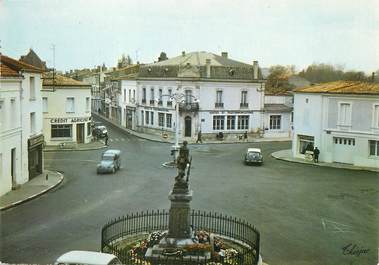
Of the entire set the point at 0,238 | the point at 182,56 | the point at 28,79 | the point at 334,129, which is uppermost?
the point at 182,56

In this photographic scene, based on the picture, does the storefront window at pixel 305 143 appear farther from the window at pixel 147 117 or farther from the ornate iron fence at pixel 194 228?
the window at pixel 147 117

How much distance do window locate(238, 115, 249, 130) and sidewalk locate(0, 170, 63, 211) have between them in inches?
1117

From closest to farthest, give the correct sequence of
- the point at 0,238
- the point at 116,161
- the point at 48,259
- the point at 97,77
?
the point at 48,259 → the point at 0,238 → the point at 116,161 → the point at 97,77

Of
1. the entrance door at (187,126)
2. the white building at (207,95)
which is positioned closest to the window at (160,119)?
the white building at (207,95)

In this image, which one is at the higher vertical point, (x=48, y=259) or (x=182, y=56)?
(x=182, y=56)

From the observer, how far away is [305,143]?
4066 cm

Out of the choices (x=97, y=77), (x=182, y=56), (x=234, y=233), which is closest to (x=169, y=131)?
(x=182, y=56)

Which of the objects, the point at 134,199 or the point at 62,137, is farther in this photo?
the point at 62,137

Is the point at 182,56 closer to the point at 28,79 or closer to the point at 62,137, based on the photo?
the point at 62,137

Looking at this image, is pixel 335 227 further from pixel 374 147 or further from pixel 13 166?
pixel 13 166

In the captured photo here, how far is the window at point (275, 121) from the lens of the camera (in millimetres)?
57100

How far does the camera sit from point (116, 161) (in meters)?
33.3

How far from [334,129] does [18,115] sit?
23.9m
